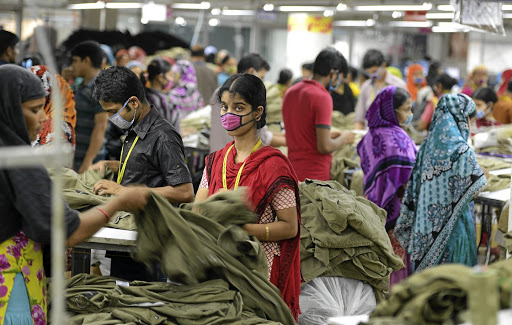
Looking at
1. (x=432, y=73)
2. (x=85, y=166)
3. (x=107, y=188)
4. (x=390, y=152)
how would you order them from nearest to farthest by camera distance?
(x=107, y=188), (x=390, y=152), (x=85, y=166), (x=432, y=73)

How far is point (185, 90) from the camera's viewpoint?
9211 millimetres

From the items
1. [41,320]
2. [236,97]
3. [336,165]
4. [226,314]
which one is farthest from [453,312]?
[336,165]

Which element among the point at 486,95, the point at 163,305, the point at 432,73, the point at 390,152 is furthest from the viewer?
the point at 432,73

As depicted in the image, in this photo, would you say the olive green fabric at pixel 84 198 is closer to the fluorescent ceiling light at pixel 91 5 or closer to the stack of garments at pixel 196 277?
the stack of garments at pixel 196 277

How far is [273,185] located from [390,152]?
218 centimetres

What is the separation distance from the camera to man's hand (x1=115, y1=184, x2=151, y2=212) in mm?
2764

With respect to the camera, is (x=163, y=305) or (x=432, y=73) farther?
(x=432, y=73)

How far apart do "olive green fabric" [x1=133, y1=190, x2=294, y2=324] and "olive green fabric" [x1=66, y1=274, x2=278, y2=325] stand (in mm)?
59

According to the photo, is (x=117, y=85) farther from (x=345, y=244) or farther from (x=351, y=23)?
(x=351, y=23)

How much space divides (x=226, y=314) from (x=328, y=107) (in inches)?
113

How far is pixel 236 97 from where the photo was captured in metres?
3.57

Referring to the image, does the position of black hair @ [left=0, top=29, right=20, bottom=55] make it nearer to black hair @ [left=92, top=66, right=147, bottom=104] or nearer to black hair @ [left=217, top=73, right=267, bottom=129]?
black hair @ [left=92, top=66, right=147, bottom=104]

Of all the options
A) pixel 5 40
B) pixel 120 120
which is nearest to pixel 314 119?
pixel 120 120

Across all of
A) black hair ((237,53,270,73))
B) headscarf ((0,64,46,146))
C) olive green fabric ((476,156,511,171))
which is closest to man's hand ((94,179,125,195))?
headscarf ((0,64,46,146))
